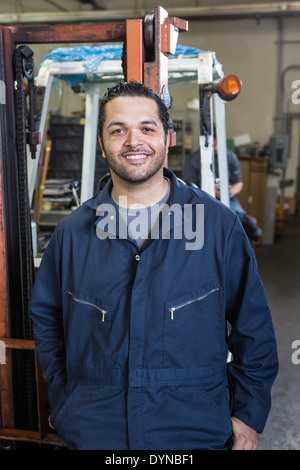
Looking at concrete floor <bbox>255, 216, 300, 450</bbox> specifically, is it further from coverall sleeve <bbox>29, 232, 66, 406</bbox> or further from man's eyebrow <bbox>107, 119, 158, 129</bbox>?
man's eyebrow <bbox>107, 119, 158, 129</bbox>

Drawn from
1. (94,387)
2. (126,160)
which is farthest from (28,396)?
(126,160)

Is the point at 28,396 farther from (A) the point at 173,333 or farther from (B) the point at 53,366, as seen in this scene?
(A) the point at 173,333

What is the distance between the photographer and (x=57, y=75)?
3.31 metres

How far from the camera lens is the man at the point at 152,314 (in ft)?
4.59

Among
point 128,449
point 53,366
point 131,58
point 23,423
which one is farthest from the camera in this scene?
point 23,423

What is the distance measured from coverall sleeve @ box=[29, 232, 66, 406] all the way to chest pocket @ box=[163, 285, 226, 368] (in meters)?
0.42

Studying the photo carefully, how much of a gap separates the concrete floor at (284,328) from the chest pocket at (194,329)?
5.51 feet

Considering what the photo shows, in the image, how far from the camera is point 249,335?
1.47 m

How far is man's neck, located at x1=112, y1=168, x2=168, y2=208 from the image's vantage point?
4.99 ft

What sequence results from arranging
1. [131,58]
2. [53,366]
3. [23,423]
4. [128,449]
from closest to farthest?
[128,449] → [53,366] → [131,58] → [23,423]

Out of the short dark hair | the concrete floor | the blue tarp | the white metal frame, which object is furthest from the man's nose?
the concrete floor

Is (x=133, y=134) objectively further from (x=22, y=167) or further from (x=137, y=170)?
(x=22, y=167)
